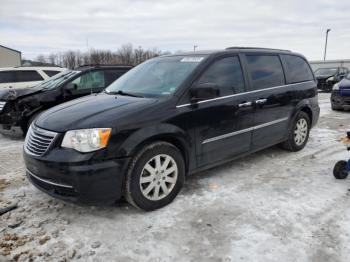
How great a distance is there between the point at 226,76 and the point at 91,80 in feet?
14.4

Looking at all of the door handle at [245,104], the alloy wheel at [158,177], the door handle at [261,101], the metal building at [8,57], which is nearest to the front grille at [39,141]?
the alloy wheel at [158,177]

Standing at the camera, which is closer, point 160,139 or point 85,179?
point 85,179

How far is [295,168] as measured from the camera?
4668mm

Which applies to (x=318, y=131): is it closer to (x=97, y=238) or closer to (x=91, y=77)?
(x=91, y=77)

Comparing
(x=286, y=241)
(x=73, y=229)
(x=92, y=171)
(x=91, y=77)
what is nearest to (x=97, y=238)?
(x=73, y=229)

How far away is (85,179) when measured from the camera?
2891mm

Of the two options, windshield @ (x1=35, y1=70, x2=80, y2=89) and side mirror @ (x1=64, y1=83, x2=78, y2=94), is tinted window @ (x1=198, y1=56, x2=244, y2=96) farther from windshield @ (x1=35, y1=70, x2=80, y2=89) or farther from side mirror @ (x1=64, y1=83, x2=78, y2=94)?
A: windshield @ (x1=35, y1=70, x2=80, y2=89)

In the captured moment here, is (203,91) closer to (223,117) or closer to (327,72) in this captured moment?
(223,117)

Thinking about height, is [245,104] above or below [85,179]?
above

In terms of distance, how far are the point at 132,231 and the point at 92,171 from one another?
0.70 m

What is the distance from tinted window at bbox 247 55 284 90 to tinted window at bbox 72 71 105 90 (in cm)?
427

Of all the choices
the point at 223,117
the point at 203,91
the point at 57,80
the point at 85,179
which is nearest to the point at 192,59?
the point at 203,91

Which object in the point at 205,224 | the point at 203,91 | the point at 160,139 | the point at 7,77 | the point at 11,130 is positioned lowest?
the point at 205,224

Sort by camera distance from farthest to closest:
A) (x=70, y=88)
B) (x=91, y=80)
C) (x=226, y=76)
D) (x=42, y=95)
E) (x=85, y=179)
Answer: (x=91, y=80), (x=70, y=88), (x=42, y=95), (x=226, y=76), (x=85, y=179)
